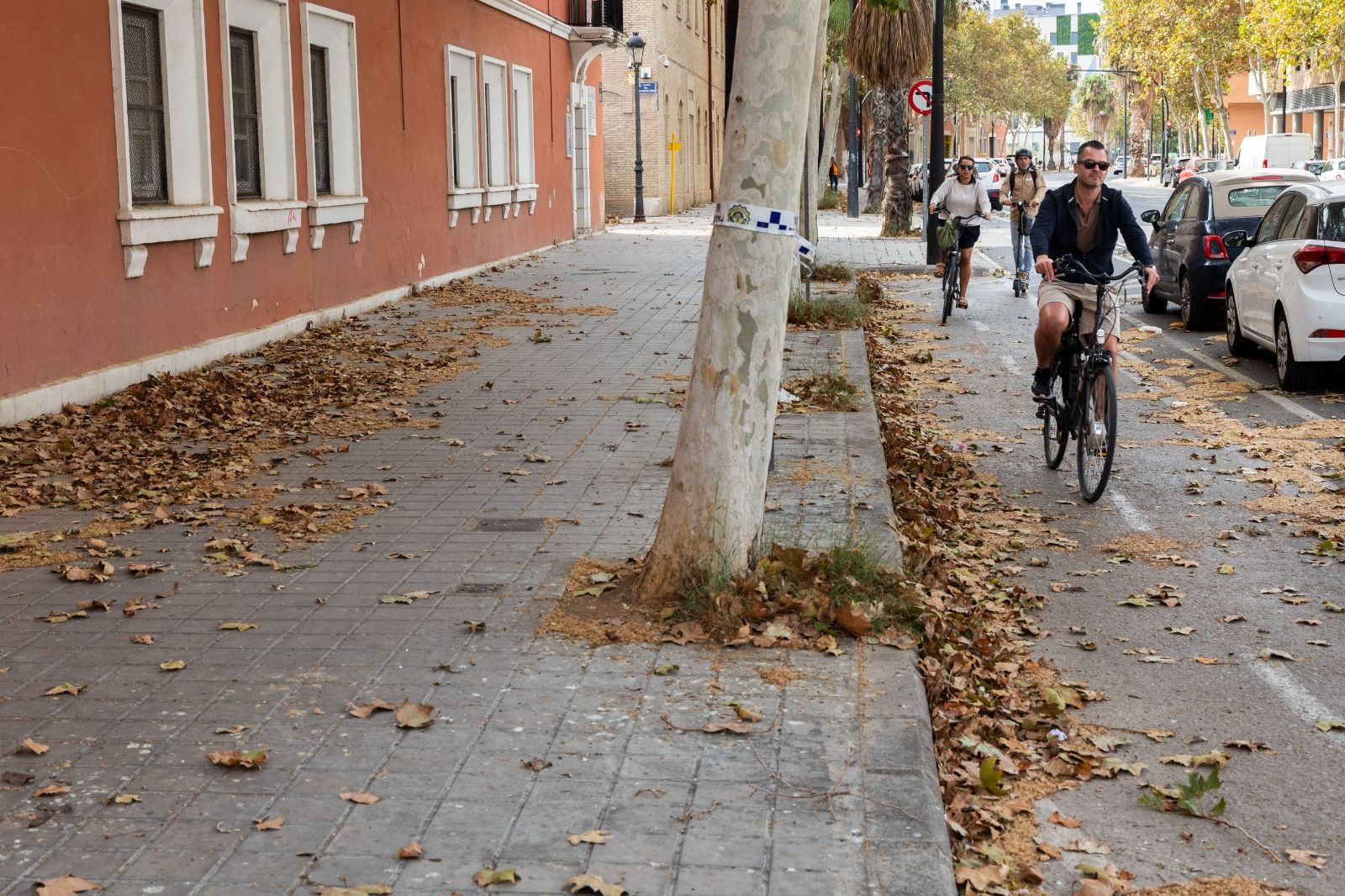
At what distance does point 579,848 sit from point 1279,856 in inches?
74.4

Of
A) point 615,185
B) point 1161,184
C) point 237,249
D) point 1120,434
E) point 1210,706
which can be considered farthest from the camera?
point 1161,184

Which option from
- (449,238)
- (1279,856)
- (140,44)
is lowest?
(1279,856)

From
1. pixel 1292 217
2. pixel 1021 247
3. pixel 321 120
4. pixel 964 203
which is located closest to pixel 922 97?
pixel 1021 247

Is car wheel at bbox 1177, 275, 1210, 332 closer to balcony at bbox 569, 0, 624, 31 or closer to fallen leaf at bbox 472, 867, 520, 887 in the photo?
fallen leaf at bbox 472, 867, 520, 887

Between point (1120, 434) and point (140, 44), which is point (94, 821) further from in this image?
point (140, 44)

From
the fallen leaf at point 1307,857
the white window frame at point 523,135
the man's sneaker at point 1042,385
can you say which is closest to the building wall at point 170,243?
the white window frame at point 523,135

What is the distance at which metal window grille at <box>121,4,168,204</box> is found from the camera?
12.5m

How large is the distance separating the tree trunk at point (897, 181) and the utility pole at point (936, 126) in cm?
839

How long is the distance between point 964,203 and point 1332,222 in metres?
5.81

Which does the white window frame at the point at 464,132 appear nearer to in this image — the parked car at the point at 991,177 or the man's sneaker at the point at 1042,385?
the man's sneaker at the point at 1042,385

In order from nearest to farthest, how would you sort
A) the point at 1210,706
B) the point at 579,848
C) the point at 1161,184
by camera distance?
1. the point at 579,848
2. the point at 1210,706
3. the point at 1161,184

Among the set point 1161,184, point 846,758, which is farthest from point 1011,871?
point 1161,184

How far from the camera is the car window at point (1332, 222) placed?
41.7 feet

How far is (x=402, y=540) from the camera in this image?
7.30 meters
